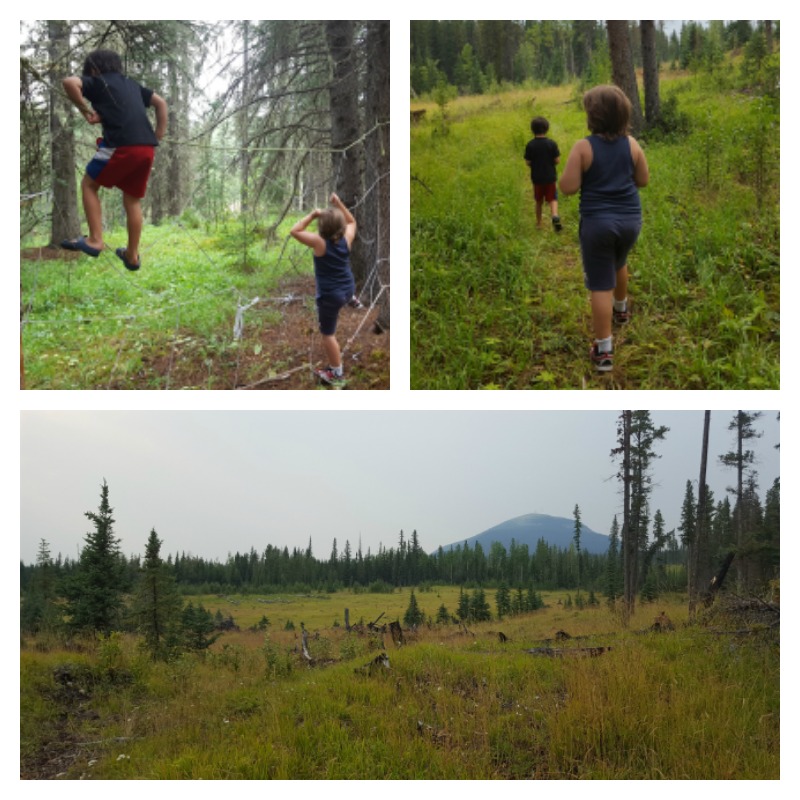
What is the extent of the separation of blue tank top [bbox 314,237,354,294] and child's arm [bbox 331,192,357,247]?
0.12ft

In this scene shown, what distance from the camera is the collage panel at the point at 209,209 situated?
373cm

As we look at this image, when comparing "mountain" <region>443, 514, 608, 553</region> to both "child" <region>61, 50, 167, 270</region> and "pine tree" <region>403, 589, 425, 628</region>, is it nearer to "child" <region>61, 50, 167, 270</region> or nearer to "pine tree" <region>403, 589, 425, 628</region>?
"pine tree" <region>403, 589, 425, 628</region>

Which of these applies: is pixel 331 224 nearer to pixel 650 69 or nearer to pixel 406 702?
pixel 650 69

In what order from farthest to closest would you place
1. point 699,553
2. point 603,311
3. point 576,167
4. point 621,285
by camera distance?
point 699,553, point 621,285, point 603,311, point 576,167

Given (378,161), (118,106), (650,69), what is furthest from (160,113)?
(650,69)

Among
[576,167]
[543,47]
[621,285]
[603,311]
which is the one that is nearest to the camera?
[576,167]

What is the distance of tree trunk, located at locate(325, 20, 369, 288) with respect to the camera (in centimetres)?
388

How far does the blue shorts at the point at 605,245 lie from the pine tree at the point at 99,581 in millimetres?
3501

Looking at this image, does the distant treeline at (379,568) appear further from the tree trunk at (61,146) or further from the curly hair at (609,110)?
the curly hair at (609,110)

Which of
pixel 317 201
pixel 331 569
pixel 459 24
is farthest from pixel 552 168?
pixel 331 569

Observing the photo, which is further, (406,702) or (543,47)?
(543,47)

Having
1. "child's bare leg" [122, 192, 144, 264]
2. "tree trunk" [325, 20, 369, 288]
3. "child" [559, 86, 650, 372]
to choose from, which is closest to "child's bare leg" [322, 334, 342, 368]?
"tree trunk" [325, 20, 369, 288]

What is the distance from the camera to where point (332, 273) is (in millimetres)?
3805

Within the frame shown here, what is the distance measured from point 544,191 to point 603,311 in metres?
1.05
